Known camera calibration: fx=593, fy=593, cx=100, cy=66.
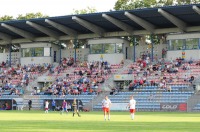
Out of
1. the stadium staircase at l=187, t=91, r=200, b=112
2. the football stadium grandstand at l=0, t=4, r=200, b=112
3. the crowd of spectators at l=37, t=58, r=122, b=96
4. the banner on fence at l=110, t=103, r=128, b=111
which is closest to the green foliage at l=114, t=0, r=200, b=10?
the football stadium grandstand at l=0, t=4, r=200, b=112

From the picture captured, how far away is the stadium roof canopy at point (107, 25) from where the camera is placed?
240 ft

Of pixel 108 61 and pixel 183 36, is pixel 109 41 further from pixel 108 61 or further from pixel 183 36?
pixel 183 36

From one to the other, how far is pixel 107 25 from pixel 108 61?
202 inches

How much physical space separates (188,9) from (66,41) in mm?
26635

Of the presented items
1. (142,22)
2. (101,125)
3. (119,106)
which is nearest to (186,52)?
(142,22)

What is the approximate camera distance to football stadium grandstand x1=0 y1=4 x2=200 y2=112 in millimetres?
70000

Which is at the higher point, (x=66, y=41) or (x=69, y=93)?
(x=66, y=41)

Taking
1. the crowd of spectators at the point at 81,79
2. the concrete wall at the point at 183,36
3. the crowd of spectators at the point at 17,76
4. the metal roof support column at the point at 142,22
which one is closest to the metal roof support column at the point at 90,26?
the crowd of spectators at the point at 81,79

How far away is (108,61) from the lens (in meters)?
83.2

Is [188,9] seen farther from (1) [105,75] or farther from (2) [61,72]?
(2) [61,72]

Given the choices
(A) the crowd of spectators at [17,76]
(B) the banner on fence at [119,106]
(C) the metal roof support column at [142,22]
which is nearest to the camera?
(B) the banner on fence at [119,106]

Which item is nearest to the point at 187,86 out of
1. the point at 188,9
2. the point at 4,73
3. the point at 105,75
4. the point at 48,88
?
the point at 188,9

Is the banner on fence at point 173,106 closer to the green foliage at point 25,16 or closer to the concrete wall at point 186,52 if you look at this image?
the concrete wall at point 186,52

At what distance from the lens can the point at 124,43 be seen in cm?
8338
